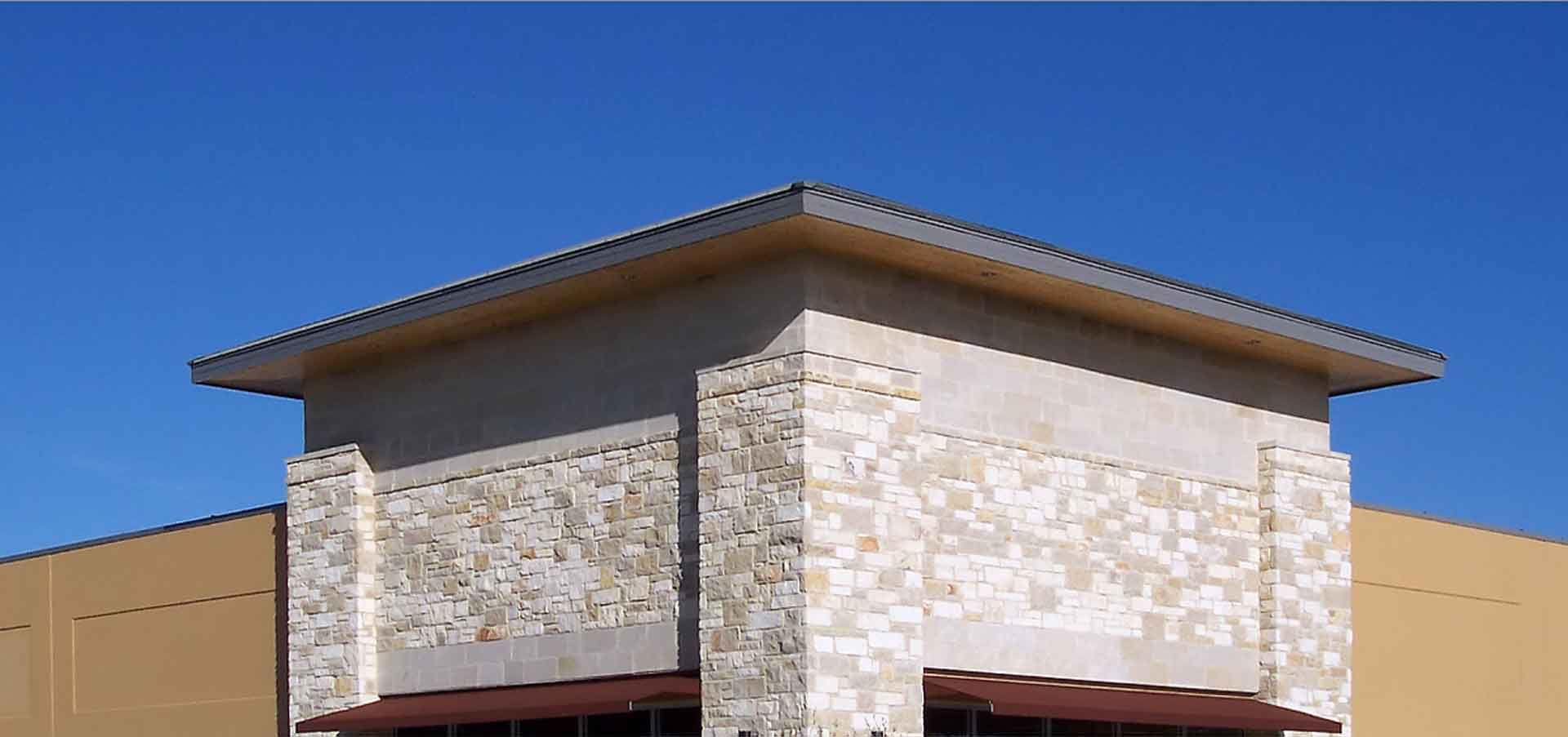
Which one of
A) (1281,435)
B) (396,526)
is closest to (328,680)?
(396,526)

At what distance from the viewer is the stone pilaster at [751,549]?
19484 millimetres

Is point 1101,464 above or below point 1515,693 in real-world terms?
above

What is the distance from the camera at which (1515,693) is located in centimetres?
2994

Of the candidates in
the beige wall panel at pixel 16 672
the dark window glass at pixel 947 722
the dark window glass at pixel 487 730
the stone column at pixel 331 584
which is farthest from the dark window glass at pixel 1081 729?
the beige wall panel at pixel 16 672

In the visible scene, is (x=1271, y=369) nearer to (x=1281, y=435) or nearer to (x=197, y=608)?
(x=1281, y=435)

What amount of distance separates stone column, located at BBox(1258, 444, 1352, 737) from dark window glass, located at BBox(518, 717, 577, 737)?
8405 millimetres

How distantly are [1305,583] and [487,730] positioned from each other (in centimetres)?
1005

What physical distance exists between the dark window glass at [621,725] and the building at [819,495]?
0.04 meters

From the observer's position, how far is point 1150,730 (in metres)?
24.2

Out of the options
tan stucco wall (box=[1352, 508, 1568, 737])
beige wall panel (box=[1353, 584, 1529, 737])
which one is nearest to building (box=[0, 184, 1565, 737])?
beige wall panel (box=[1353, 584, 1529, 737])

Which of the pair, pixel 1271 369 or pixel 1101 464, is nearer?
pixel 1101 464

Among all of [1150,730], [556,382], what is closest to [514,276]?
[556,382]

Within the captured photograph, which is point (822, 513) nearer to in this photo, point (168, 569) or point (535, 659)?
point (535, 659)

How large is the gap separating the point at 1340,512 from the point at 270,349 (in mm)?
13528
